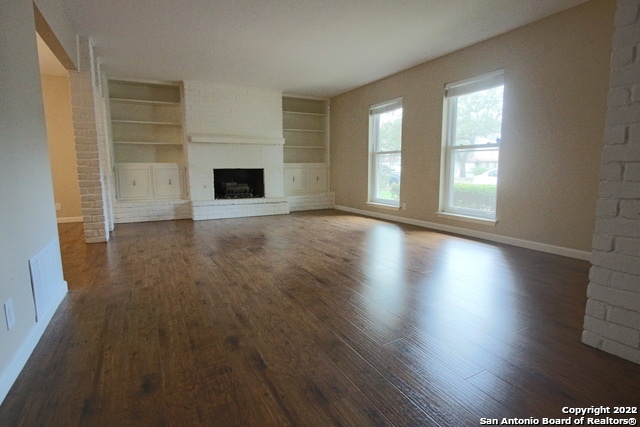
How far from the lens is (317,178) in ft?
26.3

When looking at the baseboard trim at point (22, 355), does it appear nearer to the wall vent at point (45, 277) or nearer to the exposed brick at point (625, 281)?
the wall vent at point (45, 277)

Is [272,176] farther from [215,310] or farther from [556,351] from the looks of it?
[556,351]

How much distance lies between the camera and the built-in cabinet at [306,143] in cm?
782

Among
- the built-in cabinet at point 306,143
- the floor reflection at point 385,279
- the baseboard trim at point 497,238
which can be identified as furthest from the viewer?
the built-in cabinet at point 306,143

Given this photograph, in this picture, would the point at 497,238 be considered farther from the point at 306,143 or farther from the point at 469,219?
the point at 306,143

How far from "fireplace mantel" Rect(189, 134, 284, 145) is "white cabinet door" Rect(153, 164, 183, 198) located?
76 centimetres

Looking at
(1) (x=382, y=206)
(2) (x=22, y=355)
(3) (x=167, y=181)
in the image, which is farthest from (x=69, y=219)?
(1) (x=382, y=206)

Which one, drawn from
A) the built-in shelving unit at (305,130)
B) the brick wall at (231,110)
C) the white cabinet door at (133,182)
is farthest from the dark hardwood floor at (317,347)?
the built-in shelving unit at (305,130)

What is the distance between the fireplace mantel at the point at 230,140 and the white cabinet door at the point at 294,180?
0.71m

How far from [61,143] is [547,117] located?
7.58 metres

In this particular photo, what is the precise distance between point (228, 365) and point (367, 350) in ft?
2.41

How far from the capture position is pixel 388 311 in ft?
7.41

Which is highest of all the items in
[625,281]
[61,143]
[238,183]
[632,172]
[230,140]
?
[230,140]

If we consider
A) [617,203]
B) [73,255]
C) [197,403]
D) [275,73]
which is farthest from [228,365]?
[275,73]
